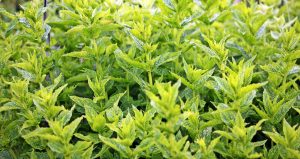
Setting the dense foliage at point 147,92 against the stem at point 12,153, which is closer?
the dense foliage at point 147,92

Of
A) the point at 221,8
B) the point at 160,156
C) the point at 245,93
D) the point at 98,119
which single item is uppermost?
the point at 221,8

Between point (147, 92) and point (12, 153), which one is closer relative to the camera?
point (147, 92)

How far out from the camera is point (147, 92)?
109 cm

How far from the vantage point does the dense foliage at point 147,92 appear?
3.89 ft

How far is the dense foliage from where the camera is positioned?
1.19 metres

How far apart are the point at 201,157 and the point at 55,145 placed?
43cm

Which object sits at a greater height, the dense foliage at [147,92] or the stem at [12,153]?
the dense foliage at [147,92]

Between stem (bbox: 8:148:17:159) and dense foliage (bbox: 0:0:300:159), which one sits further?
stem (bbox: 8:148:17:159)

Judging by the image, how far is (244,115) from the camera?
1.38 metres

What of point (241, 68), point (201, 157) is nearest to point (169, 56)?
point (241, 68)

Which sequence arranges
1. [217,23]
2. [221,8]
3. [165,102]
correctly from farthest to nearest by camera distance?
[217,23] → [221,8] → [165,102]

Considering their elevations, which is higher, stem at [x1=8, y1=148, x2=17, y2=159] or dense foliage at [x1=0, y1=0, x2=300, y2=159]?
dense foliage at [x1=0, y1=0, x2=300, y2=159]

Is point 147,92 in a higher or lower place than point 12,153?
higher

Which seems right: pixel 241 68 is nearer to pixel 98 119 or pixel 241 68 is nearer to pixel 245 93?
pixel 245 93
